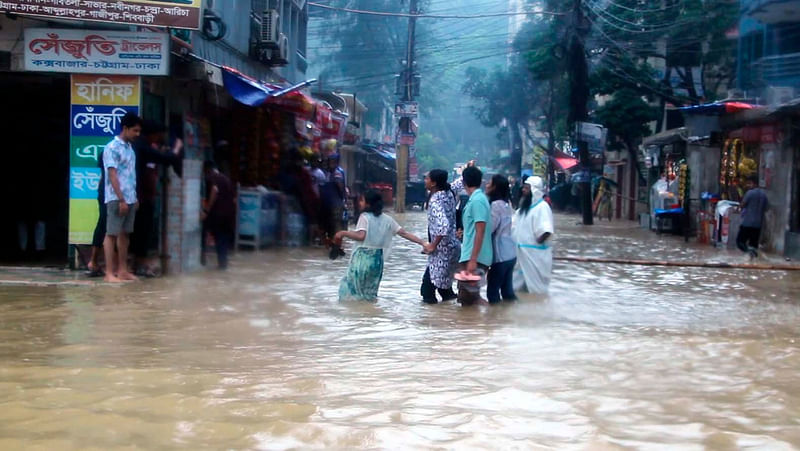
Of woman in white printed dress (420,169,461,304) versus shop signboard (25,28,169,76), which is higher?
shop signboard (25,28,169,76)

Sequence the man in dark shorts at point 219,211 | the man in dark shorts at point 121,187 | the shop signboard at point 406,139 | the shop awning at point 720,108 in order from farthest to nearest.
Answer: the shop signboard at point 406,139 < the shop awning at point 720,108 < the man in dark shorts at point 219,211 < the man in dark shorts at point 121,187

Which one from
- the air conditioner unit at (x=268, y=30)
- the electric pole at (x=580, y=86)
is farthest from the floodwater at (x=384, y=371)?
the electric pole at (x=580, y=86)

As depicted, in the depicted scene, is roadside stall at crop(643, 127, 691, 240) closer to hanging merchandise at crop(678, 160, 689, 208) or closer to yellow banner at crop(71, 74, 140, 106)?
hanging merchandise at crop(678, 160, 689, 208)

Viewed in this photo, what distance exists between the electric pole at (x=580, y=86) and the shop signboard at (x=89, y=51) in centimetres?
2124

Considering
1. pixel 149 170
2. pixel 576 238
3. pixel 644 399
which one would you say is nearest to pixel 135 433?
pixel 644 399

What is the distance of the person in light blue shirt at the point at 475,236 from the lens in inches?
350

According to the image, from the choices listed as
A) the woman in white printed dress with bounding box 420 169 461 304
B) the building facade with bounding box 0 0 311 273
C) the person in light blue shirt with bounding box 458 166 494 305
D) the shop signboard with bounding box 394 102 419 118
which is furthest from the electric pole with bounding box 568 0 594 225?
the person in light blue shirt with bounding box 458 166 494 305

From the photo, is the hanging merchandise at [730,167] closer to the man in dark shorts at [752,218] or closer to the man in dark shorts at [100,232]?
the man in dark shorts at [752,218]

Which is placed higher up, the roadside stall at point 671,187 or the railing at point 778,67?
the railing at point 778,67

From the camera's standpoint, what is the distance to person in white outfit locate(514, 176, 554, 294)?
10094 mm

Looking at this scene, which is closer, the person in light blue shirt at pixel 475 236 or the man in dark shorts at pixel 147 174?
the person in light blue shirt at pixel 475 236

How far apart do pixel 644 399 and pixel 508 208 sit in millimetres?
4221

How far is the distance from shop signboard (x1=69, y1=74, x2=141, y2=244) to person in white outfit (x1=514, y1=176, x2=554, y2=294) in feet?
15.1

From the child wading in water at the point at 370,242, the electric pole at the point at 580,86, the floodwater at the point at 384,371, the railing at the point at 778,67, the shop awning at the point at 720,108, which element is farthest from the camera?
the electric pole at the point at 580,86
